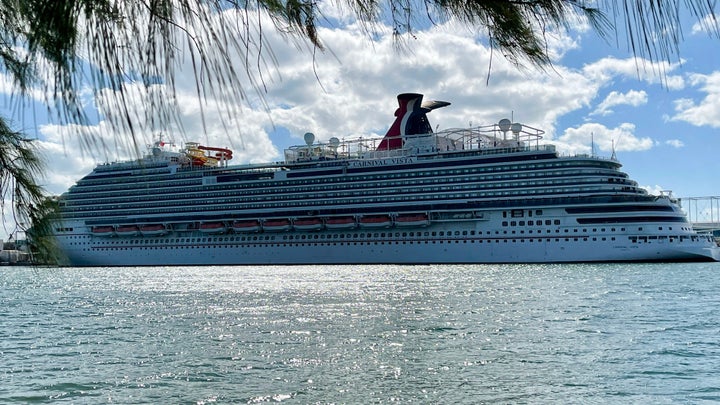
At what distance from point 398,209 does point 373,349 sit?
47.6 metres

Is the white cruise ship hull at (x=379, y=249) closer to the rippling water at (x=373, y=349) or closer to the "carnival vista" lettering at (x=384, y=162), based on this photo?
the "carnival vista" lettering at (x=384, y=162)

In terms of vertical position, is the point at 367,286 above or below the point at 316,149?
below

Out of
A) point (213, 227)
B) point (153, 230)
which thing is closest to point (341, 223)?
point (213, 227)

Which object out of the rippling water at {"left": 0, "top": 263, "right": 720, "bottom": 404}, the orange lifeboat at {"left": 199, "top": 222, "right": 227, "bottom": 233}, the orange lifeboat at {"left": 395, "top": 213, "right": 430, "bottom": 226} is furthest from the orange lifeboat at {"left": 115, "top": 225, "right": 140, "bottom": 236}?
the rippling water at {"left": 0, "top": 263, "right": 720, "bottom": 404}

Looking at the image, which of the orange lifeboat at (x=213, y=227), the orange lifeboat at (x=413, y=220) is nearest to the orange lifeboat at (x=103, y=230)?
the orange lifeboat at (x=213, y=227)

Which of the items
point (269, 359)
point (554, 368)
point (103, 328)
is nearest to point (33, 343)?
point (103, 328)

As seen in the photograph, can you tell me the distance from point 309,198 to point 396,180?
28.3ft

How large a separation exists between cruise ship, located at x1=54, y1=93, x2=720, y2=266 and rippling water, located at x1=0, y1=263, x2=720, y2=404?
27.7 m

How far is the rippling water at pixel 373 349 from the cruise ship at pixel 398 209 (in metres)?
27.7

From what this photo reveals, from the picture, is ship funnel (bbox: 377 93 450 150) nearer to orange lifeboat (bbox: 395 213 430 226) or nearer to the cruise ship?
the cruise ship

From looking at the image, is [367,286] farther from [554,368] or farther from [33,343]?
[554,368]

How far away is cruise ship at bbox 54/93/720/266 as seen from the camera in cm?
5469

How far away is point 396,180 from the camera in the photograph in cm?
6369

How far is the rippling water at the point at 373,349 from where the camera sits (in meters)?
11.1
